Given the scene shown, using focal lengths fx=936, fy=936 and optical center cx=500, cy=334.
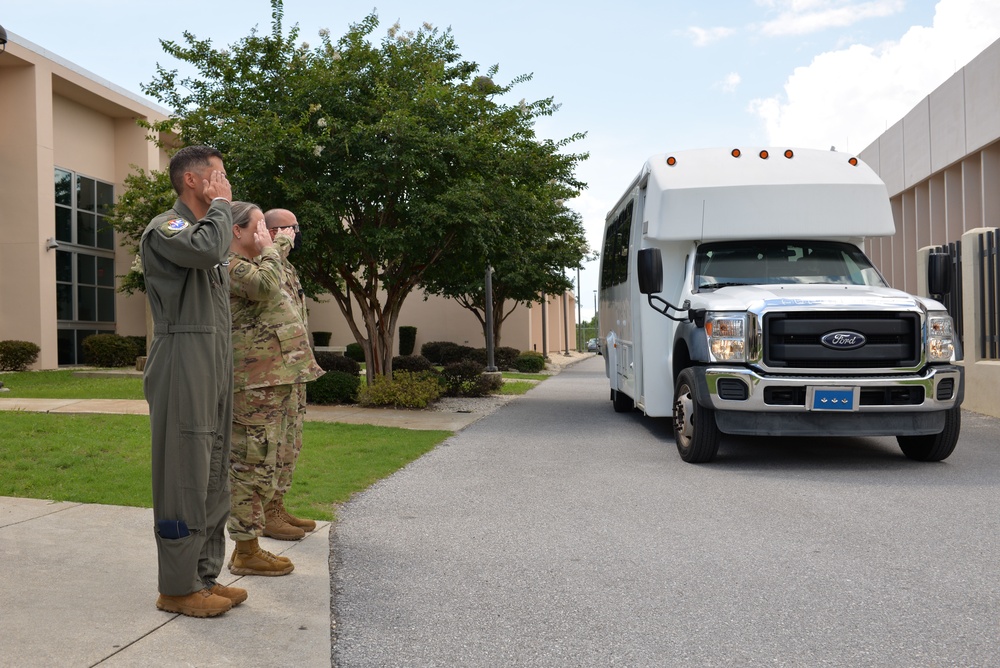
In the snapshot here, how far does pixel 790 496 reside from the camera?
23.9ft

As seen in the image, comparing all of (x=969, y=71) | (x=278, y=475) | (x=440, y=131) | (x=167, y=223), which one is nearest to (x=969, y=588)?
(x=278, y=475)

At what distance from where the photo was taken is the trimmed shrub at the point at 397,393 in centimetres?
1502

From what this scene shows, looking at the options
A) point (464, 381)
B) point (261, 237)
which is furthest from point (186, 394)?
point (464, 381)

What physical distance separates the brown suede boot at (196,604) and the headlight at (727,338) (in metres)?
5.54

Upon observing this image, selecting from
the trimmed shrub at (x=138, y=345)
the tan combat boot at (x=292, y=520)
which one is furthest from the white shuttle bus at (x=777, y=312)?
the trimmed shrub at (x=138, y=345)

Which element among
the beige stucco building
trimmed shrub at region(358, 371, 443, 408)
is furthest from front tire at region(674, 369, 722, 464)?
the beige stucco building

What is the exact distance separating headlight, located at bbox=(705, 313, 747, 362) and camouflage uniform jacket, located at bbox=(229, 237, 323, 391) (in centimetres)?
464

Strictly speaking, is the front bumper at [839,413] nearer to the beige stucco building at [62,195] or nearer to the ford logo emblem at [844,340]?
the ford logo emblem at [844,340]

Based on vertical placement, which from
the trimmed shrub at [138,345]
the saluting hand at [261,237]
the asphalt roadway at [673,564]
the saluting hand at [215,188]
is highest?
the saluting hand at [215,188]

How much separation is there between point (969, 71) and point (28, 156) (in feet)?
80.7

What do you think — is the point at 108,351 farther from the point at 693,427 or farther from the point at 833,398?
the point at 833,398

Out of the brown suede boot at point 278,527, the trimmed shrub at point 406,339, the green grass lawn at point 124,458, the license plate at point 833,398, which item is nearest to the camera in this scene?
the brown suede boot at point 278,527

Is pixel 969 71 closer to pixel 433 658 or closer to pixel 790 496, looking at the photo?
pixel 790 496

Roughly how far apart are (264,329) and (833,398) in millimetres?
5412
